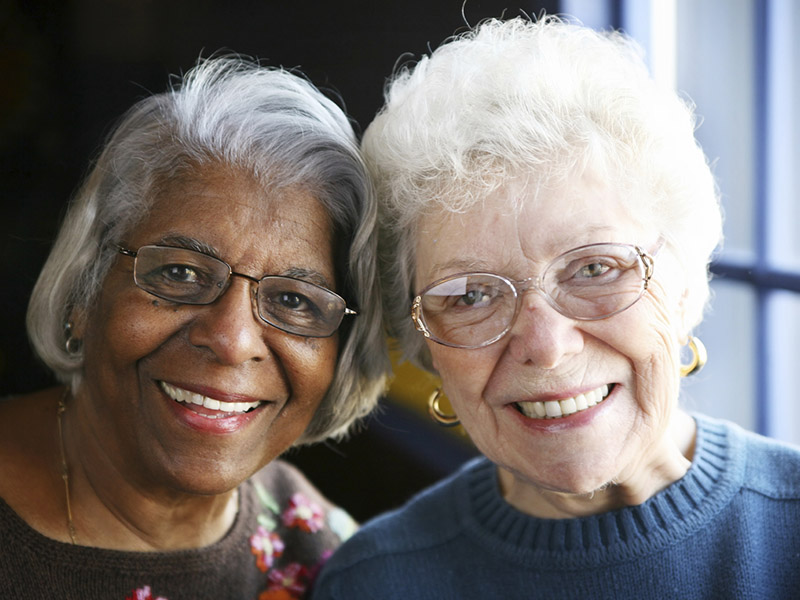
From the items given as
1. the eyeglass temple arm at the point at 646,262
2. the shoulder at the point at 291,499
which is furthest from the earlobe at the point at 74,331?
the eyeglass temple arm at the point at 646,262

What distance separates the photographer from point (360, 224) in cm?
173

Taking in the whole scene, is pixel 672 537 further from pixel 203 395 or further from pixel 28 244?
pixel 28 244

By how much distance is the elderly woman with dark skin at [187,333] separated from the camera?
5.27ft

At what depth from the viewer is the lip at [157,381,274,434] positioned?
1608 millimetres

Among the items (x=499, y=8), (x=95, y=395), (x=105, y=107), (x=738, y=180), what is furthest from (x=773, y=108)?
(x=105, y=107)

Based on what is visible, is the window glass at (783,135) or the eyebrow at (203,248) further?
the window glass at (783,135)

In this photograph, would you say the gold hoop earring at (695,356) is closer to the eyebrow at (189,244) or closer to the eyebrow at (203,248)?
the eyebrow at (203,248)

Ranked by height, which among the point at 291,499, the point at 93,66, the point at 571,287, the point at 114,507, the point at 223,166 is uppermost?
the point at 93,66

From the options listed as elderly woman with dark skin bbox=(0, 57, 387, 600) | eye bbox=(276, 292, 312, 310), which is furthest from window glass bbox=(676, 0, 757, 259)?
eye bbox=(276, 292, 312, 310)

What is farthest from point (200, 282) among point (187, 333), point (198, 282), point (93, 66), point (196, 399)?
point (93, 66)

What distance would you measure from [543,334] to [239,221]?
0.66m

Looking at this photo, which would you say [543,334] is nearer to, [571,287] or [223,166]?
[571,287]

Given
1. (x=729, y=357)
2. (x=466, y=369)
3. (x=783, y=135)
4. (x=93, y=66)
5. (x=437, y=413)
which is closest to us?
(x=466, y=369)

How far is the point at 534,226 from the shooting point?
4.77 ft
